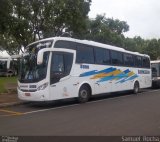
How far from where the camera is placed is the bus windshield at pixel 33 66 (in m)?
14.3

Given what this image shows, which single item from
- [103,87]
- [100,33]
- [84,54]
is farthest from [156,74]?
[100,33]

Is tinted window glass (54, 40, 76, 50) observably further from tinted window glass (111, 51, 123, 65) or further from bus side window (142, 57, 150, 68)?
bus side window (142, 57, 150, 68)

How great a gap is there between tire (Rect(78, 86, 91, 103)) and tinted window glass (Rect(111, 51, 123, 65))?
348 cm

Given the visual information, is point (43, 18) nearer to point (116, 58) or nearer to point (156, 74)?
point (116, 58)

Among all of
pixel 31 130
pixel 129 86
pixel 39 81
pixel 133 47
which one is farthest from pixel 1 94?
pixel 133 47

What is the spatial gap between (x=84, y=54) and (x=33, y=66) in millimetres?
3206

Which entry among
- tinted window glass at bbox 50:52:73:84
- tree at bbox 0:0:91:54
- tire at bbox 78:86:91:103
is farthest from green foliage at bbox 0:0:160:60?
tire at bbox 78:86:91:103

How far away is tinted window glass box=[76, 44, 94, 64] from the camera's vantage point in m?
16.2

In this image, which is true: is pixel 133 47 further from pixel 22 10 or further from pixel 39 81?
pixel 39 81

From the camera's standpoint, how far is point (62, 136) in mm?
8188

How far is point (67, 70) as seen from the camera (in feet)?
50.2

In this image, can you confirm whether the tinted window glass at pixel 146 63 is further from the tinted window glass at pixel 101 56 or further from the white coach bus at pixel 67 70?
the tinted window glass at pixel 101 56

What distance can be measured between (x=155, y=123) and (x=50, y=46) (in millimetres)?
6731

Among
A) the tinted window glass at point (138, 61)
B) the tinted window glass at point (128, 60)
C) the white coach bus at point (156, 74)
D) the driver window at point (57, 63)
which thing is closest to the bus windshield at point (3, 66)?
the white coach bus at point (156, 74)
